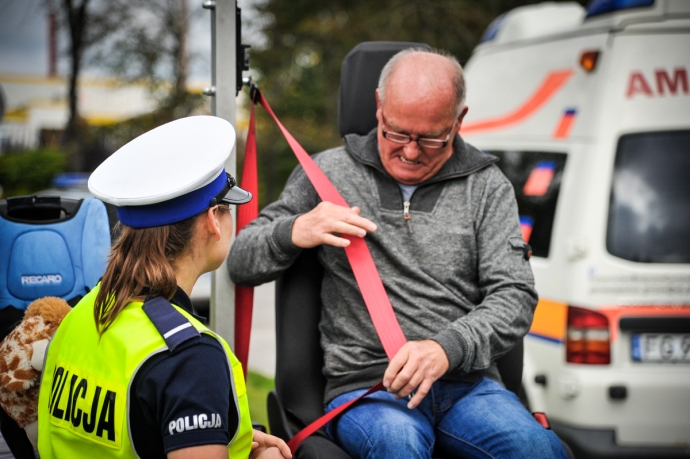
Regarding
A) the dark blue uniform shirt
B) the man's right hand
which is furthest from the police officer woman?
the man's right hand

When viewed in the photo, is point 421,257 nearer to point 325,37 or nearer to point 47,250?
point 47,250

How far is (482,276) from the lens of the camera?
2391 millimetres

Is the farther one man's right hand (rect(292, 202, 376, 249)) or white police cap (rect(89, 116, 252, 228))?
man's right hand (rect(292, 202, 376, 249))

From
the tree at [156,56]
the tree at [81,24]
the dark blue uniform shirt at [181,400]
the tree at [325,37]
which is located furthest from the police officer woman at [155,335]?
the tree at [325,37]

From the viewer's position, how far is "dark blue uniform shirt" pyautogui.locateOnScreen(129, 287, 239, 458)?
53.8 inches

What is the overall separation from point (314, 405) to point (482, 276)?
0.70 meters

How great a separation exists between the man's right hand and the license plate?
1897 millimetres

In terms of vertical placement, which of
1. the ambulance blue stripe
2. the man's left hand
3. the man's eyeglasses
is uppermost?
the man's eyeglasses

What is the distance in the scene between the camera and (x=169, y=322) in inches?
57.1

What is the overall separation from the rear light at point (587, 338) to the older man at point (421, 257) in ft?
4.07

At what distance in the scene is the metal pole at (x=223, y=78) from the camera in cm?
230

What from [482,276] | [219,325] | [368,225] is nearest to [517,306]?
[482,276]

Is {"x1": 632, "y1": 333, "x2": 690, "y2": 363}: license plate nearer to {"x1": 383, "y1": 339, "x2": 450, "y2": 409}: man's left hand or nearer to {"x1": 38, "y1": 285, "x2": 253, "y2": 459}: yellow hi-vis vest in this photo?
{"x1": 383, "y1": 339, "x2": 450, "y2": 409}: man's left hand

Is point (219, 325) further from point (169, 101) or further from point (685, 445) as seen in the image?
point (169, 101)
